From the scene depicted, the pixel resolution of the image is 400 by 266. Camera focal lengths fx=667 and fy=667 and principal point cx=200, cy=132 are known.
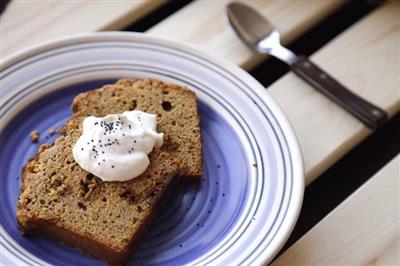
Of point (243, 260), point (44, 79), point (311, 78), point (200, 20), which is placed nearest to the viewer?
point (243, 260)

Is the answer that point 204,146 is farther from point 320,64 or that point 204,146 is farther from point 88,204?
point 320,64

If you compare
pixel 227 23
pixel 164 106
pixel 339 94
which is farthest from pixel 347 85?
pixel 164 106

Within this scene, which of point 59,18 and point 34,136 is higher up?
point 59,18

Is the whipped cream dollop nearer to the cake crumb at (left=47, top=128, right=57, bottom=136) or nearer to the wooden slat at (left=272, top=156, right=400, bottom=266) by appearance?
the cake crumb at (left=47, top=128, right=57, bottom=136)

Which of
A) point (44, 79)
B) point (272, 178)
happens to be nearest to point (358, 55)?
point (272, 178)

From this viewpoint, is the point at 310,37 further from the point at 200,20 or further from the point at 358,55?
the point at 200,20

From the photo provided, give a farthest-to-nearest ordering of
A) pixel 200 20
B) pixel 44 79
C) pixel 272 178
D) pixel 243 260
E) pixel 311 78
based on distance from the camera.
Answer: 1. pixel 200 20
2. pixel 311 78
3. pixel 44 79
4. pixel 272 178
5. pixel 243 260
